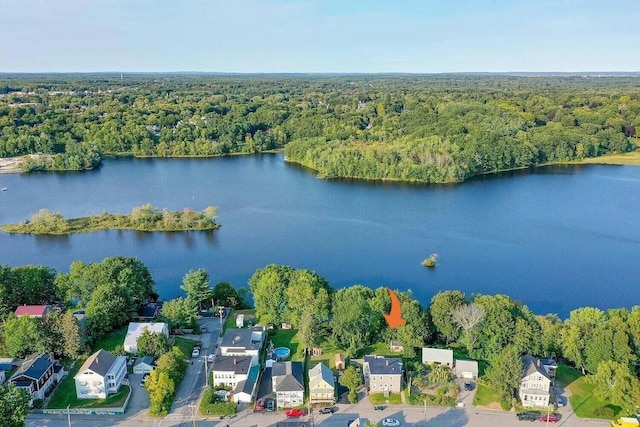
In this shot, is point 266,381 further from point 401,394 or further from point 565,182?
point 565,182

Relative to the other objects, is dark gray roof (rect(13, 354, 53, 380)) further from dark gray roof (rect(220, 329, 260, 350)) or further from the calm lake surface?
the calm lake surface

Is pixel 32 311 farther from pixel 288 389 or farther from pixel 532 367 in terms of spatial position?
pixel 532 367

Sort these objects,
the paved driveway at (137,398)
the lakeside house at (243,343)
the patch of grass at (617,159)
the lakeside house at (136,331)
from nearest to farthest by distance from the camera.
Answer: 1. the paved driveway at (137,398)
2. the lakeside house at (243,343)
3. the lakeside house at (136,331)
4. the patch of grass at (617,159)

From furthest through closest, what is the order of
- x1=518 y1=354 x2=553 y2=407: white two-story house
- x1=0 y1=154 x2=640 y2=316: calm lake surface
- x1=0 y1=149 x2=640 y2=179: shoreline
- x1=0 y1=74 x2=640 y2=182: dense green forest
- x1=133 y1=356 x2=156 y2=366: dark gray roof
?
x1=0 y1=74 x2=640 y2=182: dense green forest, x1=0 y1=149 x2=640 y2=179: shoreline, x1=0 y1=154 x2=640 y2=316: calm lake surface, x1=133 y1=356 x2=156 y2=366: dark gray roof, x1=518 y1=354 x2=553 y2=407: white two-story house

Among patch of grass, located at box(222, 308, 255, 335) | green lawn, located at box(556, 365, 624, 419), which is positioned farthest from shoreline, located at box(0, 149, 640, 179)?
green lawn, located at box(556, 365, 624, 419)

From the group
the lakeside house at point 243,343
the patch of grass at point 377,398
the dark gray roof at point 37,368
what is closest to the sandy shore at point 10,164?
the dark gray roof at point 37,368

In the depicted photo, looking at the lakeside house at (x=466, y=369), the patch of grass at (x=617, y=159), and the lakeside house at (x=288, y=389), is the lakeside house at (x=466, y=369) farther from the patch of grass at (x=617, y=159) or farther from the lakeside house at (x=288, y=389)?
the patch of grass at (x=617, y=159)

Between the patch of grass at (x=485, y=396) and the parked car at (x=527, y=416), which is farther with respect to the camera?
the patch of grass at (x=485, y=396)

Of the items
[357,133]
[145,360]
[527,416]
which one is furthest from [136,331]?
[357,133]
